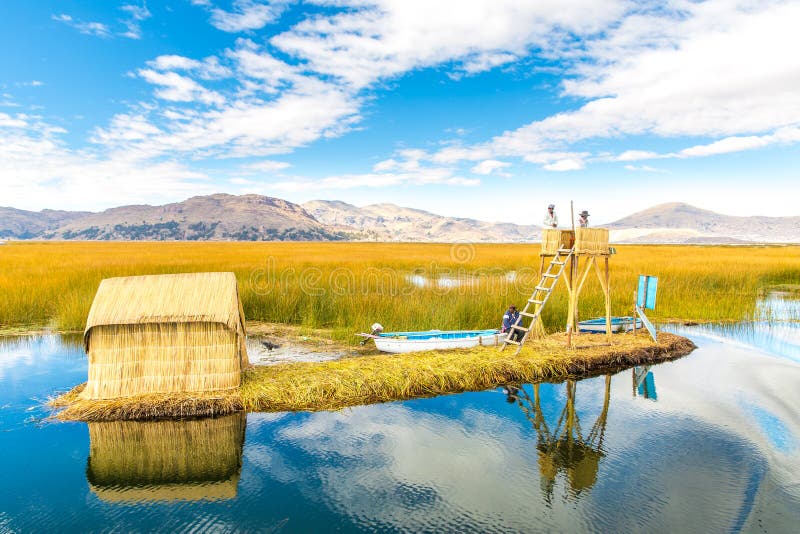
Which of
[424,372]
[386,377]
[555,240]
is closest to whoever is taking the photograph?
[386,377]

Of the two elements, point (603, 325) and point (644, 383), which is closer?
point (644, 383)

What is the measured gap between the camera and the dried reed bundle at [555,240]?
1199 cm

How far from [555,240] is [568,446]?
593 cm

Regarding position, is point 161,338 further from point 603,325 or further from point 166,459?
point 603,325

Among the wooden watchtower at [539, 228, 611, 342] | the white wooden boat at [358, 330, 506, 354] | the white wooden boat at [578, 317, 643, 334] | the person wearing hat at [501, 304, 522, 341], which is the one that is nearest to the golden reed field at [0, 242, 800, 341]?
the white wooden boat at [578, 317, 643, 334]

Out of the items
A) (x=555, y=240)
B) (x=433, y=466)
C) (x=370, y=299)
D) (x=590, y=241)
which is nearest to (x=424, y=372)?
(x=433, y=466)

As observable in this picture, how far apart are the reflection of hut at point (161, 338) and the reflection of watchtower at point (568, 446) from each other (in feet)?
18.7

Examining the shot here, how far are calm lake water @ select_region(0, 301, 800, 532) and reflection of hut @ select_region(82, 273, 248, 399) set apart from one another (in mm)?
898

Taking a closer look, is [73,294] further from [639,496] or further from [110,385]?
[639,496]

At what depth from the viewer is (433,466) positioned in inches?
269

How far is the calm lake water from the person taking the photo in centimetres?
562

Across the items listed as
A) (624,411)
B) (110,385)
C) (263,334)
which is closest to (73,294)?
(263,334)

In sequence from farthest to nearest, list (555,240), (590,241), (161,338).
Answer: (555,240)
(590,241)
(161,338)

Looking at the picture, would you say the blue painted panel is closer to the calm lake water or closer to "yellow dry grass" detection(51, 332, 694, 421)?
"yellow dry grass" detection(51, 332, 694, 421)
